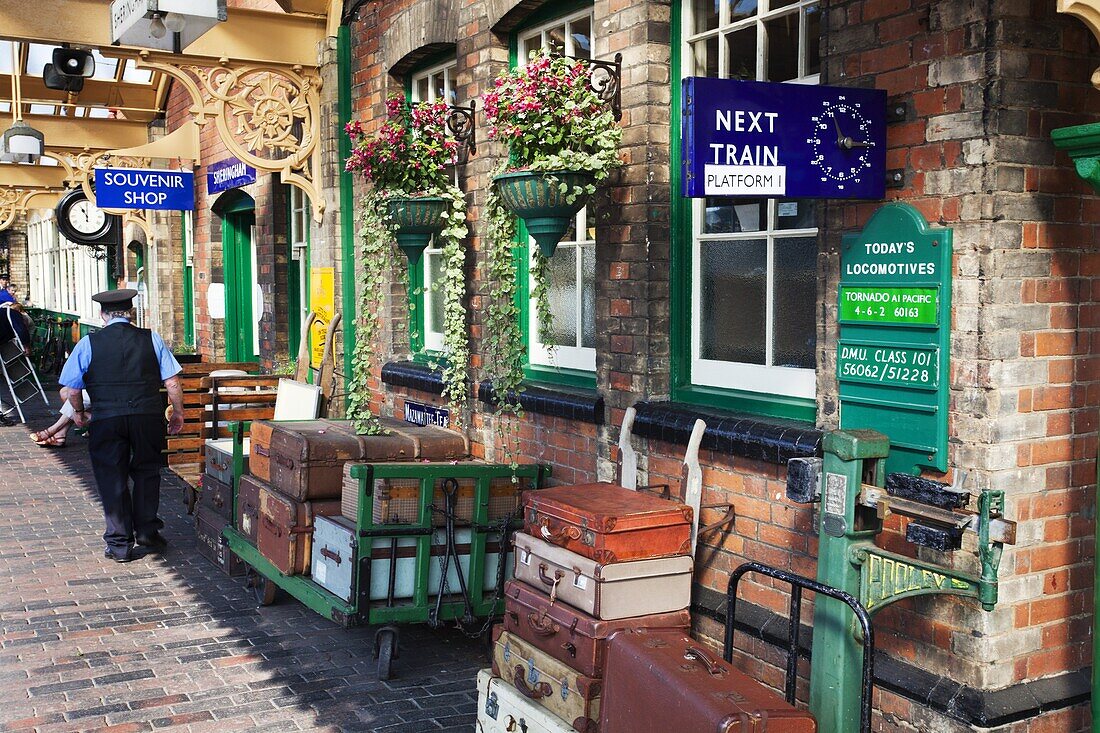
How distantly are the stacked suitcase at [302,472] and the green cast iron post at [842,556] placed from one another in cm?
314

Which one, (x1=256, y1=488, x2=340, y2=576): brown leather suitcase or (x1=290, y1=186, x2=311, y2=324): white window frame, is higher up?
(x1=290, y1=186, x2=311, y2=324): white window frame

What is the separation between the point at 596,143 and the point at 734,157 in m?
1.61

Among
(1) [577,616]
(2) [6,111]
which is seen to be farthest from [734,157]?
(2) [6,111]

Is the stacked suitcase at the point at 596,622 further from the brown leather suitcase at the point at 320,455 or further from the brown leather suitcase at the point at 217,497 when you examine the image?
the brown leather suitcase at the point at 217,497

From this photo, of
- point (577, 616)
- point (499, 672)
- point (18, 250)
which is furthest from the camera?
point (18, 250)

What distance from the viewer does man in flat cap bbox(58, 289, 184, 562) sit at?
8.37m

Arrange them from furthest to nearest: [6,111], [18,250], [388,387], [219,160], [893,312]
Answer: [18,250]
[6,111]
[219,160]
[388,387]
[893,312]

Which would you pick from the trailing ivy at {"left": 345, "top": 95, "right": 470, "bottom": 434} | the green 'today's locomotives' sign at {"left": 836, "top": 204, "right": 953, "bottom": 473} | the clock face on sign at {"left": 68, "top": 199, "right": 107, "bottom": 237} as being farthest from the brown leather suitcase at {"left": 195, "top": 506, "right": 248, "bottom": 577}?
the clock face on sign at {"left": 68, "top": 199, "right": 107, "bottom": 237}

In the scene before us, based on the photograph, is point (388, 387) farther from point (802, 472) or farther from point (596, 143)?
point (802, 472)

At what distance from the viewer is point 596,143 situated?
5.47 metres

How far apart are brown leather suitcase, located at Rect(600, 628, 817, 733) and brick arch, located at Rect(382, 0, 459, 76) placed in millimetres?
4537

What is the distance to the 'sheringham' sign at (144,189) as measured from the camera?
41.6 ft

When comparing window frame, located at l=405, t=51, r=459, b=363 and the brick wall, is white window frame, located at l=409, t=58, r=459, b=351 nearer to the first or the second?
window frame, located at l=405, t=51, r=459, b=363

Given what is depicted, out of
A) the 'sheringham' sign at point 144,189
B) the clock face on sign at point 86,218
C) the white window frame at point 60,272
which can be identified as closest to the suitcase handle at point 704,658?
the 'sheringham' sign at point 144,189
